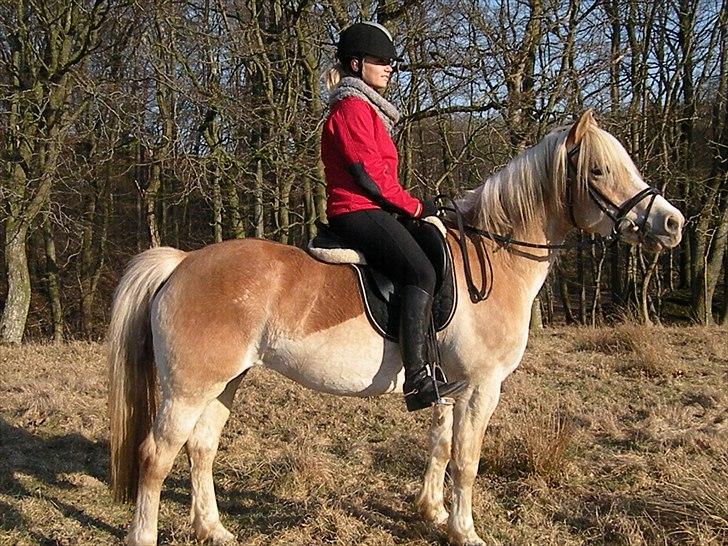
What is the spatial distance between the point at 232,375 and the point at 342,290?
0.82m

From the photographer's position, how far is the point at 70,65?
11328 mm

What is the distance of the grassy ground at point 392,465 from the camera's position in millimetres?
3779

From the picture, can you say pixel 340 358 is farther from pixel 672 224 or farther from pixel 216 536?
pixel 672 224

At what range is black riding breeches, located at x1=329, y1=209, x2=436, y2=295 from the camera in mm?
3354

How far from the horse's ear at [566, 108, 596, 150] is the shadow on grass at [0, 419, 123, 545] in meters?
3.82

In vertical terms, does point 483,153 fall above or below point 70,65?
below

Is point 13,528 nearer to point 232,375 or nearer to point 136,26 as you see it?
point 232,375

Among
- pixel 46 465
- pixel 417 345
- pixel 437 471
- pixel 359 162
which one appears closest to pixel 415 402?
pixel 417 345

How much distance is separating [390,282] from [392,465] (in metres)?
2.06

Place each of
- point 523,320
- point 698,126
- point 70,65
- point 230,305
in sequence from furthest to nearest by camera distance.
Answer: point 698,126 → point 70,65 → point 523,320 → point 230,305

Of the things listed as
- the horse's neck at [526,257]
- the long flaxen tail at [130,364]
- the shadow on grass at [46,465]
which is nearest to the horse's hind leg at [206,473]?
the long flaxen tail at [130,364]

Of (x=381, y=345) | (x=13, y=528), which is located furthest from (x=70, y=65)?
(x=381, y=345)

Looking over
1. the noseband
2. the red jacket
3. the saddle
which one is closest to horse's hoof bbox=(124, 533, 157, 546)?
the saddle

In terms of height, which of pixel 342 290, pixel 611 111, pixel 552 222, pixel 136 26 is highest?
pixel 136 26
